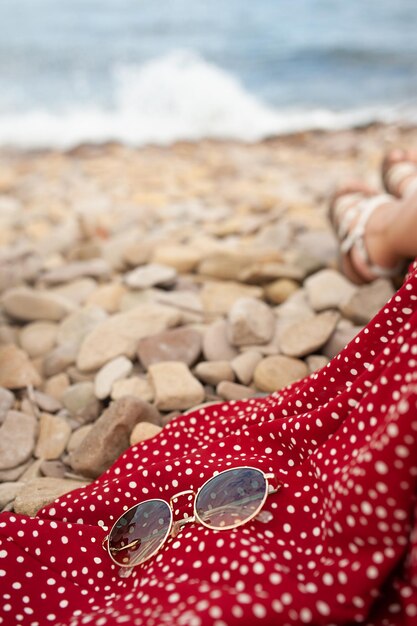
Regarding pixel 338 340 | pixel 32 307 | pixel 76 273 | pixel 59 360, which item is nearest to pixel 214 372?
pixel 338 340

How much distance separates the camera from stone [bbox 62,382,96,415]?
1195mm

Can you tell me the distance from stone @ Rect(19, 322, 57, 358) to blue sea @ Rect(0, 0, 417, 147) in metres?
2.72

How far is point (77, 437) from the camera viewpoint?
1.10 m

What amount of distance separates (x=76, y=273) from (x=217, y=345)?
2.14 feet

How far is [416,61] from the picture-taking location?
4105mm

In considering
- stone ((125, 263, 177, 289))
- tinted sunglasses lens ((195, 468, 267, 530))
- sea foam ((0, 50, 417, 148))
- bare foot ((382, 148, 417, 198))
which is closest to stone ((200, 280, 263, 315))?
stone ((125, 263, 177, 289))

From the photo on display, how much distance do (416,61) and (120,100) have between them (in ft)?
7.42

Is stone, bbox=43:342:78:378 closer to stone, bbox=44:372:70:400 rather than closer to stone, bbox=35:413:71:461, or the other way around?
stone, bbox=44:372:70:400

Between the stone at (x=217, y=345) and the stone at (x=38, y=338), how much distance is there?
0.41m

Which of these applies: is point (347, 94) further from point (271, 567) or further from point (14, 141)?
point (271, 567)

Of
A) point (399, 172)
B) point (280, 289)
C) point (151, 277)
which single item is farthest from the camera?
point (399, 172)

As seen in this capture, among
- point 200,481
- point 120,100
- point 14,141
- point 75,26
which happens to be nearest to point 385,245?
point 200,481

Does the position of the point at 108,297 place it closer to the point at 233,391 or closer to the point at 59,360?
the point at 59,360

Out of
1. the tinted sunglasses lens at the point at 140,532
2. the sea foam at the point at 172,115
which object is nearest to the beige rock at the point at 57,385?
the tinted sunglasses lens at the point at 140,532
